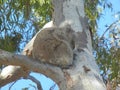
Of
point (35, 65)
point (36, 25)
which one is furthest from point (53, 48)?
point (36, 25)

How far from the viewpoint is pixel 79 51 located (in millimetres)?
1819

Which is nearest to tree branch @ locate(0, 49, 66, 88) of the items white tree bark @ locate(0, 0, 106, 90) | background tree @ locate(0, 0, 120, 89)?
white tree bark @ locate(0, 0, 106, 90)

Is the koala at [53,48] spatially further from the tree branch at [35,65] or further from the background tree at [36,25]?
the background tree at [36,25]

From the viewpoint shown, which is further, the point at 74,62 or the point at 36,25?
the point at 36,25

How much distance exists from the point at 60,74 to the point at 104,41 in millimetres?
3030

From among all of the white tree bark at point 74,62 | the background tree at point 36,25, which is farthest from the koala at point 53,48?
the background tree at point 36,25

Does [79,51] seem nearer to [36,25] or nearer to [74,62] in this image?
[74,62]

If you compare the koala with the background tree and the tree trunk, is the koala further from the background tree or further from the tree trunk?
the background tree

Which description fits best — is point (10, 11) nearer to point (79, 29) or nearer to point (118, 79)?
point (118, 79)

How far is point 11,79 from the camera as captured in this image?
6.97ft

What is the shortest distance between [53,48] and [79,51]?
14 centimetres

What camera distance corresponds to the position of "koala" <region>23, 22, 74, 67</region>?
5.69ft

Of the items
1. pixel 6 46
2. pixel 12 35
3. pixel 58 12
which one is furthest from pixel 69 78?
pixel 12 35

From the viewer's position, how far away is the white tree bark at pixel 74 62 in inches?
63.5
